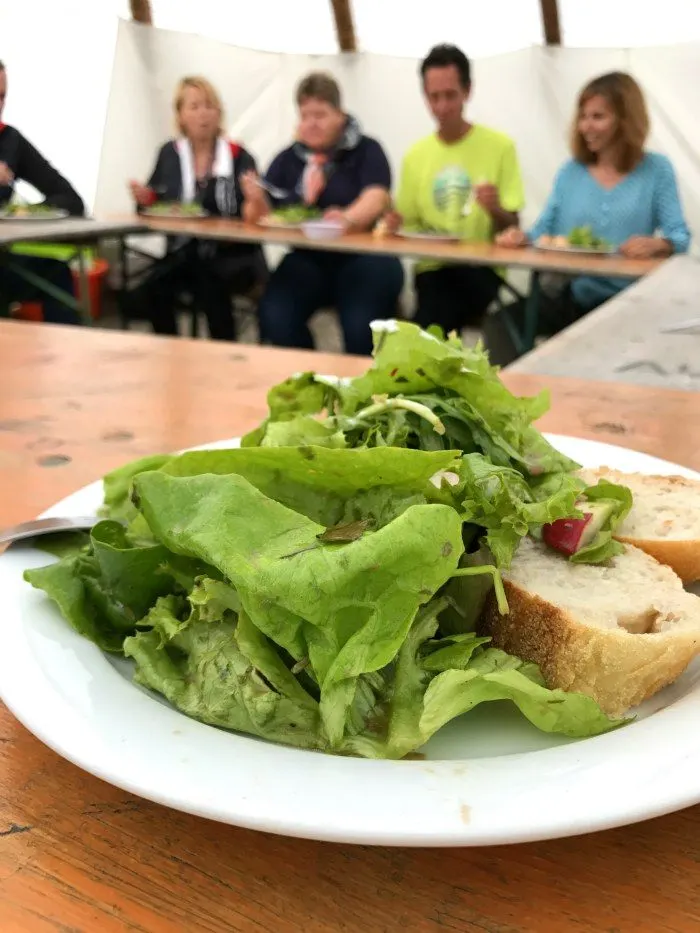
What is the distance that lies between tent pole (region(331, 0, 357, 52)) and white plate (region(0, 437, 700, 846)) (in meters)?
6.98

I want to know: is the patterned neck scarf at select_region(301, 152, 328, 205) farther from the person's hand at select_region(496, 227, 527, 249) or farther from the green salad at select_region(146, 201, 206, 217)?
the person's hand at select_region(496, 227, 527, 249)

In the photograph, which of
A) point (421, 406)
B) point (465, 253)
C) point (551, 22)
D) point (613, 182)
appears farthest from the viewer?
point (551, 22)

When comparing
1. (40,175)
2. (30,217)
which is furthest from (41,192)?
(30,217)

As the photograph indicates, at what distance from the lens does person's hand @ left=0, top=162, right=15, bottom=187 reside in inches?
211

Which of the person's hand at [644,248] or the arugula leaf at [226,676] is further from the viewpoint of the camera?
the person's hand at [644,248]

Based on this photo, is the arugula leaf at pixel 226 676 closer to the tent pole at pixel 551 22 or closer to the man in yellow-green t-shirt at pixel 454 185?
the man in yellow-green t-shirt at pixel 454 185

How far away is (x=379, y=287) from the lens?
188 inches

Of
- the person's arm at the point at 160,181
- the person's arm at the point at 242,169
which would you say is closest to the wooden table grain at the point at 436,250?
the person's arm at the point at 242,169

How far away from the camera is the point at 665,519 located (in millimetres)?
833

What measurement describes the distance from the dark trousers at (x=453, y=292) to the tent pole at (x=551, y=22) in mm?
2744

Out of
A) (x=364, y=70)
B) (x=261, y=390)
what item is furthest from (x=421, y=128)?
(x=261, y=390)

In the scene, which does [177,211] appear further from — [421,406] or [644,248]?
[421,406]

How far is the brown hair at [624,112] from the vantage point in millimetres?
4520

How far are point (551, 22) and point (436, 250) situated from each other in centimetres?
323
